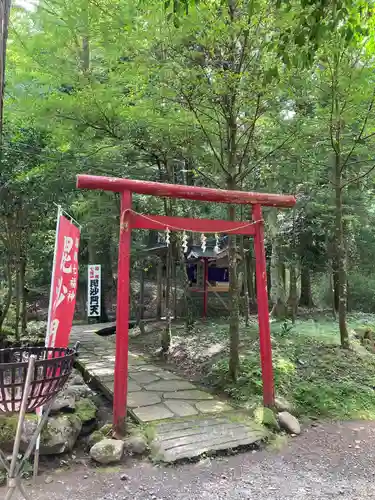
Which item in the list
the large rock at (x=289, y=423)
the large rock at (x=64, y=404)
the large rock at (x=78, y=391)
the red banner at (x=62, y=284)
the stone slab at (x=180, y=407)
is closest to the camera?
the red banner at (x=62, y=284)

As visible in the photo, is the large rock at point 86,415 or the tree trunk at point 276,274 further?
the tree trunk at point 276,274

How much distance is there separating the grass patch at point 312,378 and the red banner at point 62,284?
274 cm

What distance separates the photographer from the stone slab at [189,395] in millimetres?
5430

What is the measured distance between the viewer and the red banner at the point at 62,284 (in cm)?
363

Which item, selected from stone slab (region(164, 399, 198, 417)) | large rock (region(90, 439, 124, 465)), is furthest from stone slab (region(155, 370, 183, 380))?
large rock (region(90, 439, 124, 465))

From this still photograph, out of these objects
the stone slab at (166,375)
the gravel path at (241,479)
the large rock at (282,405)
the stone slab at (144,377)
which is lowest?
the gravel path at (241,479)

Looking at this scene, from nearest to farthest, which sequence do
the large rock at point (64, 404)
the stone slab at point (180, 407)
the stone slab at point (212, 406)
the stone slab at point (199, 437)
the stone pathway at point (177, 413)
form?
the stone slab at point (199, 437), the stone pathway at point (177, 413), the large rock at point (64, 404), the stone slab at point (180, 407), the stone slab at point (212, 406)

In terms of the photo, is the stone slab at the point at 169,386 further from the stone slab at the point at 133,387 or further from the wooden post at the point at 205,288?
the wooden post at the point at 205,288

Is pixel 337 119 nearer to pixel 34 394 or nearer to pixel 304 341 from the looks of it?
pixel 304 341

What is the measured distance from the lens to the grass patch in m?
5.34

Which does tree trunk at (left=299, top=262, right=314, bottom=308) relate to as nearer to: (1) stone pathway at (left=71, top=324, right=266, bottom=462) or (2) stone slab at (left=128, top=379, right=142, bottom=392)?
(1) stone pathway at (left=71, top=324, right=266, bottom=462)

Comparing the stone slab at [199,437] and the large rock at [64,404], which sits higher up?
the large rock at [64,404]

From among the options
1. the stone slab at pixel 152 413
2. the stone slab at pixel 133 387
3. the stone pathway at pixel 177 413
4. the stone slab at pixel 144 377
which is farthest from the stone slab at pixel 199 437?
the stone slab at pixel 144 377

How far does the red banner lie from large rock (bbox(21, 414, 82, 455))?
2.82 feet
